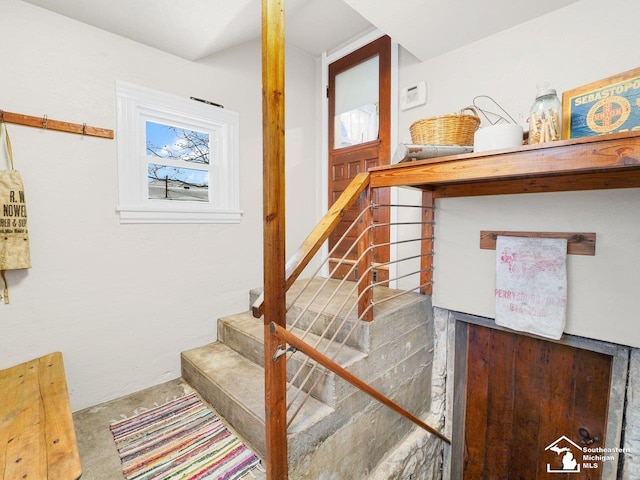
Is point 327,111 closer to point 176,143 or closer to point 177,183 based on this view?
point 176,143

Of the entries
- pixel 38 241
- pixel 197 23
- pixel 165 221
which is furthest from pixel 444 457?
pixel 197 23

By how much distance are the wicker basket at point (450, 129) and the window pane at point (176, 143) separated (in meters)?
1.75

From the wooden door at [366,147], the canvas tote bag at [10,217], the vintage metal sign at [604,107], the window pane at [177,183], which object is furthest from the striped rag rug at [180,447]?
the vintage metal sign at [604,107]

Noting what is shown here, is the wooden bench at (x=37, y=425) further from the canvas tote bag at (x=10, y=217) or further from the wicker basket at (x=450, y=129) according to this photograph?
the wicker basket at (x=450, y=129)

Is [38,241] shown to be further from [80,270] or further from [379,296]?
[379,296]

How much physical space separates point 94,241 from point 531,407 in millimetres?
3172

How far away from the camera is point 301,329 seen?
210cm

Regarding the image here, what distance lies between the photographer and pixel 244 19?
6.57 ft

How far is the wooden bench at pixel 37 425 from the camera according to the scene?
1026 millimetres

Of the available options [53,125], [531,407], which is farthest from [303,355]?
[53,125]

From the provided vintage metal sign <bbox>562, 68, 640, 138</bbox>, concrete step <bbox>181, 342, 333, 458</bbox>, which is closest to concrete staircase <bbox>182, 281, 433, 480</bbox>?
concrete step <bbox>181, 342, 333, 458</bbox>

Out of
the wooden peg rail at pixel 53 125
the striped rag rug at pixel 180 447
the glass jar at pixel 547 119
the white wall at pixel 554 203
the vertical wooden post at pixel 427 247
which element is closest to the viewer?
the glass jar at pixel 547 119

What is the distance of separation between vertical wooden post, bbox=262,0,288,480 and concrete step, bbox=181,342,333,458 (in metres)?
0.16

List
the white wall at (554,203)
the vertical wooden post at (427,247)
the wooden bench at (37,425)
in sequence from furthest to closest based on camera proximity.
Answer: the vertical wooden post at (427,247) < the white wall at (554,203) < the wooden bench at (37,425)
